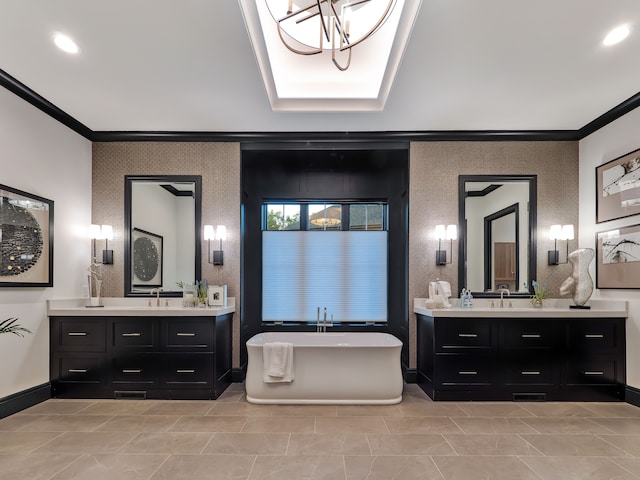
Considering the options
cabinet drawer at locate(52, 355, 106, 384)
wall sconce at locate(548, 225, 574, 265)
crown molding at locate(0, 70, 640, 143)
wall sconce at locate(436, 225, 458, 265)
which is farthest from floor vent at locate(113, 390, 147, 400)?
wall sconce at locate(548, 225, 574, 265)

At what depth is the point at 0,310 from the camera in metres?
3.27

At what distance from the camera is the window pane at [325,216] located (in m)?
5.14

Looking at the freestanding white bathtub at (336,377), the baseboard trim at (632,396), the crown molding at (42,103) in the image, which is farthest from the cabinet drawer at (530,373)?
the crown molding at (42,103)

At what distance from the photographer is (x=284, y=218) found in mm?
5152

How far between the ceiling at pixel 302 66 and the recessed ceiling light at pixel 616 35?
0.04 meters

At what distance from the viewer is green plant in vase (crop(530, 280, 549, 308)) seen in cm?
431

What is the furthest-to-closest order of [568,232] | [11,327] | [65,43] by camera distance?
[568,232], [11,327], [65,43]

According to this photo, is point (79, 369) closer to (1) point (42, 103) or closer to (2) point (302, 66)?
(1) point (42, 103)

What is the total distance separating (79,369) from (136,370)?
553 mm

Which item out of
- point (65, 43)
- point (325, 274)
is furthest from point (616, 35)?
point (65, 43)

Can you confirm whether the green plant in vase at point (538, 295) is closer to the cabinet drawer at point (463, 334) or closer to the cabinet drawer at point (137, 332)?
the cabinet drawer at point (463, 334)

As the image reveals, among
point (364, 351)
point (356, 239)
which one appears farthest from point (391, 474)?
point (356, 239)

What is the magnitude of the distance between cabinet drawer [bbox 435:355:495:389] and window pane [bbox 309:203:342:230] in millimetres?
2085

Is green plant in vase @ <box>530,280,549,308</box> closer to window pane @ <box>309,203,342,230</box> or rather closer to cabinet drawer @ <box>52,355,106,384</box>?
window pane @ <box>309,203,342,230</box>
